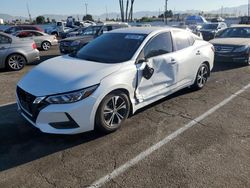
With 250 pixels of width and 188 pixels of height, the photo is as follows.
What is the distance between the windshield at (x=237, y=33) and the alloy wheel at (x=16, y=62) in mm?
8324

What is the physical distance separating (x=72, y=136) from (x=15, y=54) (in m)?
6.52

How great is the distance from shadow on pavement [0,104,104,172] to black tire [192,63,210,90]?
3222 millimetres

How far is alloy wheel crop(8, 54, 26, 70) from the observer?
9.41 meters

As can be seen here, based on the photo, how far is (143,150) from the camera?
376 cm

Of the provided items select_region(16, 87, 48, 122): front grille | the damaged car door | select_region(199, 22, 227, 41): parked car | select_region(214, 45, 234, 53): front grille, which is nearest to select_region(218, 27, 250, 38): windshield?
select_region(214, 45, 234, 53): front grille

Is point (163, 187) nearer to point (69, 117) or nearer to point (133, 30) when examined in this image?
point (69, 117)

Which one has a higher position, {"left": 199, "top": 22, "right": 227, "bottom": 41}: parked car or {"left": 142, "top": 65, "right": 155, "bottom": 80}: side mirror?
{"left": 142, "top": 65, "right": 155, "bottom": 80}: side mirror

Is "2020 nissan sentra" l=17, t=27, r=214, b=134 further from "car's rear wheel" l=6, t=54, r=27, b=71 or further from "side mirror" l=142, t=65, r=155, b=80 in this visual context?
"car's rear wheel" l=6, t=54, r=27, b=71

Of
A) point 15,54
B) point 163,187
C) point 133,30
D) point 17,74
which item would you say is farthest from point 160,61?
point 15,54

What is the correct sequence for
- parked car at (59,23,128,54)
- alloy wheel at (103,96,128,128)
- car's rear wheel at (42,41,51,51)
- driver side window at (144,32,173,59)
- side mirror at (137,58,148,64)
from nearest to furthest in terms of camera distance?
alloy wheel at (103,96,128,128), side mirror at (137,58,148,64), driver side window at (144,32,173,59), parked car at (59,23,128,54), car's rear wheel at (42,41,51,51)

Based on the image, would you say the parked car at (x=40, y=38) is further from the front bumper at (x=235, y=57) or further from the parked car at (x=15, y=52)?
the front bumper at (x=235, y=57)

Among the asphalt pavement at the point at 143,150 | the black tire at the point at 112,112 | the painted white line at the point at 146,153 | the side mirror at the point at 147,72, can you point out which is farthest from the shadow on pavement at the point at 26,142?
the side mirror at the point at 147,72

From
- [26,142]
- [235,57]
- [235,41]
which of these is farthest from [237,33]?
[26,142]

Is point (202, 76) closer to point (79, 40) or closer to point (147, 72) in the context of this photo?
point (147, 72)
